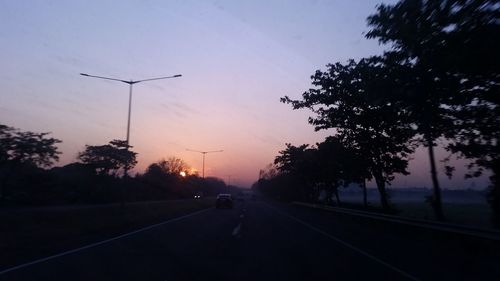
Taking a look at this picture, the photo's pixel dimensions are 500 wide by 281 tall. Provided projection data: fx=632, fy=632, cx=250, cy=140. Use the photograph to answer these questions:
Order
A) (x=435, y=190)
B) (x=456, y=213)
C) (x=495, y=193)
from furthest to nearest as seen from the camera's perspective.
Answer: (x=456, y=213), (x=435, y=190), (x=495, y=193)

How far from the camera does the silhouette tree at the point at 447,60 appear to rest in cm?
1606

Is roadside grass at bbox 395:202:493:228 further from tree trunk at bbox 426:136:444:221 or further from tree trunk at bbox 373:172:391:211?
tree trunk at bbox 373:172:391:211

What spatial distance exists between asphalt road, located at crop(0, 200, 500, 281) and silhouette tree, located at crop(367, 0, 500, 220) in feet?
14.1

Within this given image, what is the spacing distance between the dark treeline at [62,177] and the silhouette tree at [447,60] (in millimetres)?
22871

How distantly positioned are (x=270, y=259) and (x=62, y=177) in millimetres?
71404

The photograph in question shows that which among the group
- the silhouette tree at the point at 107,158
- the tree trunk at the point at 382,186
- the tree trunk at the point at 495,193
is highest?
the silhouette tree at the point at 107,158

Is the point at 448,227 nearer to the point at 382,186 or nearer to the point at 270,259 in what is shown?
the point at 270,259

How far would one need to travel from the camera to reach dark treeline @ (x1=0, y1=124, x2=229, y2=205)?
63.2m

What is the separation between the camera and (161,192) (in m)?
111

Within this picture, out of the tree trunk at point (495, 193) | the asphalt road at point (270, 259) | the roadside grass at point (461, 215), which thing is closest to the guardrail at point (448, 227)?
the asphalt road at point (270, 259)

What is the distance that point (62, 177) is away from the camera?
3275 inches

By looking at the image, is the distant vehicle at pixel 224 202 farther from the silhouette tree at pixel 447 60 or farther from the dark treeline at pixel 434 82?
the silhouette tree at pixel 447 60

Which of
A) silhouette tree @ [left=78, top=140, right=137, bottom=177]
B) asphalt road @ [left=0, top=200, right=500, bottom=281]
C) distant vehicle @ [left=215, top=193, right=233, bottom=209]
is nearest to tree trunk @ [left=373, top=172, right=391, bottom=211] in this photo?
asphalt road @ [left=0, top=200, right=500, bottom=281]

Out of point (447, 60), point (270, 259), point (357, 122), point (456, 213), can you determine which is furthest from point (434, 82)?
point (456, 213)
